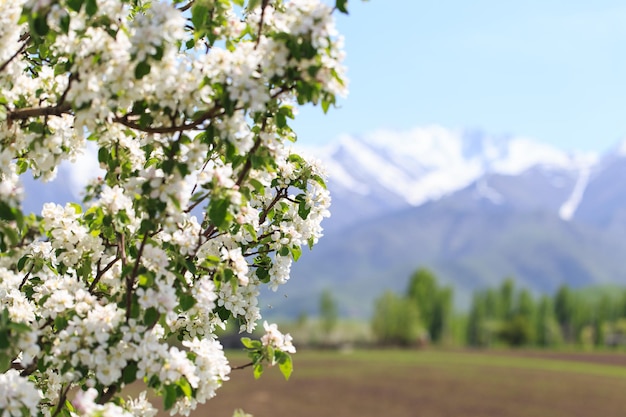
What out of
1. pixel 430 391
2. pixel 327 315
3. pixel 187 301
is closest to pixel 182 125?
pixel 187 301

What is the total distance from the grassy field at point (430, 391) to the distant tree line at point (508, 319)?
199 ft

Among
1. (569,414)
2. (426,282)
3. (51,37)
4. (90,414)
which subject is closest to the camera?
(90,414)

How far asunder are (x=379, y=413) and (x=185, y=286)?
3759 centimetres

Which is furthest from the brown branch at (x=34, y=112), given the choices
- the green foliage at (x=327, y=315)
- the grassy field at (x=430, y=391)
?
the green foliage at (x=327, y=315)

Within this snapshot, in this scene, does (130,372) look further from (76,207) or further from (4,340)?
(76,207)

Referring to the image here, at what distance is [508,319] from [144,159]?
158169mm

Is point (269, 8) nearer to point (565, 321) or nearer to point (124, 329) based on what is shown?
point (124, 329)

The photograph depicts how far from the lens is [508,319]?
511 ft

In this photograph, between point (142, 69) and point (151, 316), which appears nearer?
point (142, 69)

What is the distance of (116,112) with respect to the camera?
4910 mm

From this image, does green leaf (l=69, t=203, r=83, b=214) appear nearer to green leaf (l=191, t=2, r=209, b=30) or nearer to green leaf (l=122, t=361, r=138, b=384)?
green leaf (l=122, t=361, r=138, b=384)

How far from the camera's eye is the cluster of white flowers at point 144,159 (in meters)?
4.38

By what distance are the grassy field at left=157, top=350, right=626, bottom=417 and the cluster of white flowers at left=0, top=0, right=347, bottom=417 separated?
34431mm

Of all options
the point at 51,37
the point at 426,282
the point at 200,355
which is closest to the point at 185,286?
the point at 200,355
